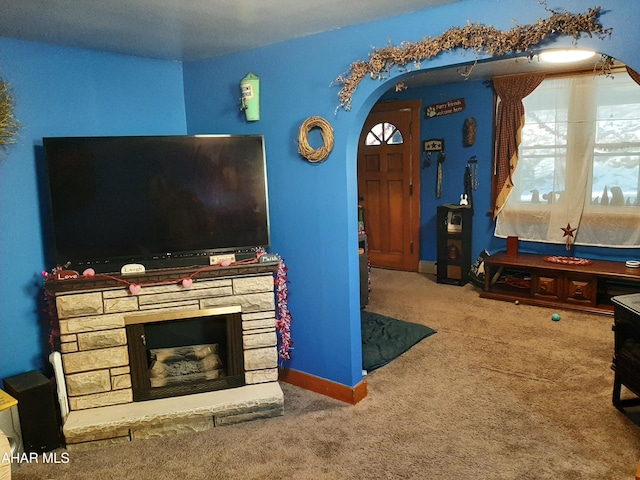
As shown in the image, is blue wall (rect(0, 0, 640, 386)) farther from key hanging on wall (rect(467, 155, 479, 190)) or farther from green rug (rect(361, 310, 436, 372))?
key hanging on wall (rect(467, 155, 479, 190))

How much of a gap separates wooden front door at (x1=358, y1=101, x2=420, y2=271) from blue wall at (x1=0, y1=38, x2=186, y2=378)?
3.52 metres

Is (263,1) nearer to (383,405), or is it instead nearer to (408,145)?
(383,405)

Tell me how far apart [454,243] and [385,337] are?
75.6 inches

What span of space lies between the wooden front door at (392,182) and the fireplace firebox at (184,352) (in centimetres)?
347

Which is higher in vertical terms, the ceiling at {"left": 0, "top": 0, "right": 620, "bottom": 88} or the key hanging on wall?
the ceiling at {"left": 0, "top": 0, "right": 620, "bottom": 88}

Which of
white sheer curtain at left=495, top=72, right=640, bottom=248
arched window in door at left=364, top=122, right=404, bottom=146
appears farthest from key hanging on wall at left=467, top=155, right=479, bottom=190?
arched window in door at left=364, top=122, right=404, bottom=146

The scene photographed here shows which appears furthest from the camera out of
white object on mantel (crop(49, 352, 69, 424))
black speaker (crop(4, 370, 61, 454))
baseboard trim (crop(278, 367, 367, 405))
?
baseboard trim (crop(278, 367, 367, 405))

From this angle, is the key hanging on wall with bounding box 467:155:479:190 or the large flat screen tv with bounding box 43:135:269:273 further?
the key hanging on wall with bounding box 467:155:479:190

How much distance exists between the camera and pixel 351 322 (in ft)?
9.42

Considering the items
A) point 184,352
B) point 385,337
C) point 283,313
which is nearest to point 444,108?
point 385,337

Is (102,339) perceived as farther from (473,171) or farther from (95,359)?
(473,171)

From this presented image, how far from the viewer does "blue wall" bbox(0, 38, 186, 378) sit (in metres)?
2.62

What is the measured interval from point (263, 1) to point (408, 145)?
3.86 metres

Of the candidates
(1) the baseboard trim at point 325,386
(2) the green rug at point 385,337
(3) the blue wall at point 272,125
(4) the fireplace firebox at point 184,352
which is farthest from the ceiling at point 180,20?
(2) the green rug at point 385,337
